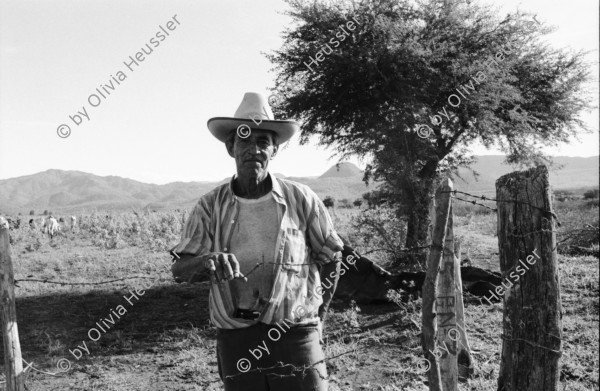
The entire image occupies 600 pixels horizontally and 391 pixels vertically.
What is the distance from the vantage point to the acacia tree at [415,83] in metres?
11.4

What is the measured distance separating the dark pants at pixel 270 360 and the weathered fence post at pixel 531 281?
3.57 feet

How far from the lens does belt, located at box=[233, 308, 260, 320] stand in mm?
2771

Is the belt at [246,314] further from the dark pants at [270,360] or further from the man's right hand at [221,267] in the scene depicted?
the man's right hand at [221,267]

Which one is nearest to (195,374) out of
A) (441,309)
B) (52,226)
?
(441,309)

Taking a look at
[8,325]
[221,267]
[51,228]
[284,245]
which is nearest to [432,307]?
[284,245]

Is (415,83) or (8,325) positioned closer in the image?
(8,325)

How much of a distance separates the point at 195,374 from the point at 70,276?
289 inches

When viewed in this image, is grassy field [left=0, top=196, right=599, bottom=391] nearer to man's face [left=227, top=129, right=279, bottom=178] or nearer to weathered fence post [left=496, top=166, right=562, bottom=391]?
weathered fence post [left=496, top=166, right=562, bottom=391]

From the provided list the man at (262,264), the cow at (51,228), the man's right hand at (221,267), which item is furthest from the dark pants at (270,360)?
the cow at (51,228)

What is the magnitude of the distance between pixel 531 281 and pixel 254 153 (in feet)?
5.34

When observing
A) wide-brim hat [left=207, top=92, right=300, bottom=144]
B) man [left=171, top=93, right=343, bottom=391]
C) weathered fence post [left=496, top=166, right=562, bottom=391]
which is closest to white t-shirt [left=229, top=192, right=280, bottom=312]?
man [left=171, top=93, right=343, bottom=391]

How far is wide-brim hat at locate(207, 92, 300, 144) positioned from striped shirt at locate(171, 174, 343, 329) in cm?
29

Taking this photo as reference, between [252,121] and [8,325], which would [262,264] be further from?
[8,325]

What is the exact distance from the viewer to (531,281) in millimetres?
2908
